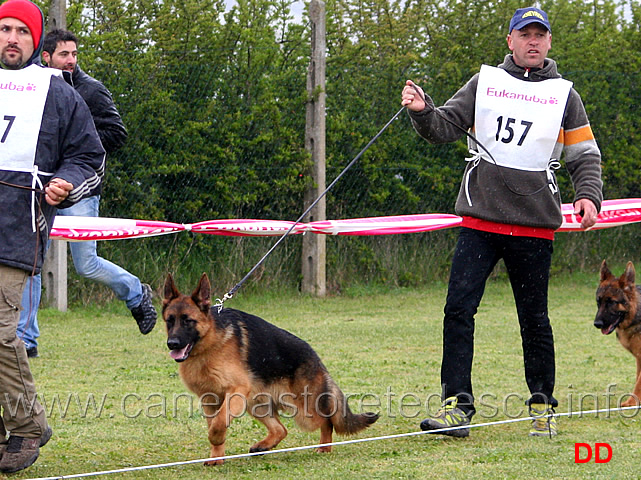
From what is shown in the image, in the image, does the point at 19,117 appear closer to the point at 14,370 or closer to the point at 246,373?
the point at 14,370

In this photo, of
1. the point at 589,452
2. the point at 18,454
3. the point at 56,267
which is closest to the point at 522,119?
the point at 589,452

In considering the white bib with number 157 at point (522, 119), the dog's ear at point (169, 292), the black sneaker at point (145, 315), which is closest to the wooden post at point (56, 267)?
the black sneaker at point (145, 315)

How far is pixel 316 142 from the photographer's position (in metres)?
11.9

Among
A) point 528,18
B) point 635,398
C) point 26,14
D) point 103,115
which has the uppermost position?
point 528,18

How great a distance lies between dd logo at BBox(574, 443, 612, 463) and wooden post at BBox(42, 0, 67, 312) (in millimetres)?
6760

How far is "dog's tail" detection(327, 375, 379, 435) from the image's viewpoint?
505 cm

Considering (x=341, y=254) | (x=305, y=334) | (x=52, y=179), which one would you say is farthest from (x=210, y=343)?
(x=341, y=254)

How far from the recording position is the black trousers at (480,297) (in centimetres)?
529

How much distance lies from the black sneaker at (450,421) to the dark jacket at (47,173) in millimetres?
Answer: 2181

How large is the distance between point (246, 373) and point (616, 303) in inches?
124

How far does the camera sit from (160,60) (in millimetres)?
10914

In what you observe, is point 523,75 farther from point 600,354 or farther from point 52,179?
point 600,354

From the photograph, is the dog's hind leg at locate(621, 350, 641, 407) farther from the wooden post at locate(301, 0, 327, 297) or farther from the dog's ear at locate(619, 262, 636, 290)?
the wooden post at locate(301, 0, 327, 297)

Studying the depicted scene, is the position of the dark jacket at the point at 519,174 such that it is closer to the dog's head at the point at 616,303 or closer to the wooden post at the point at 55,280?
the dog's head at the point at 616,303
